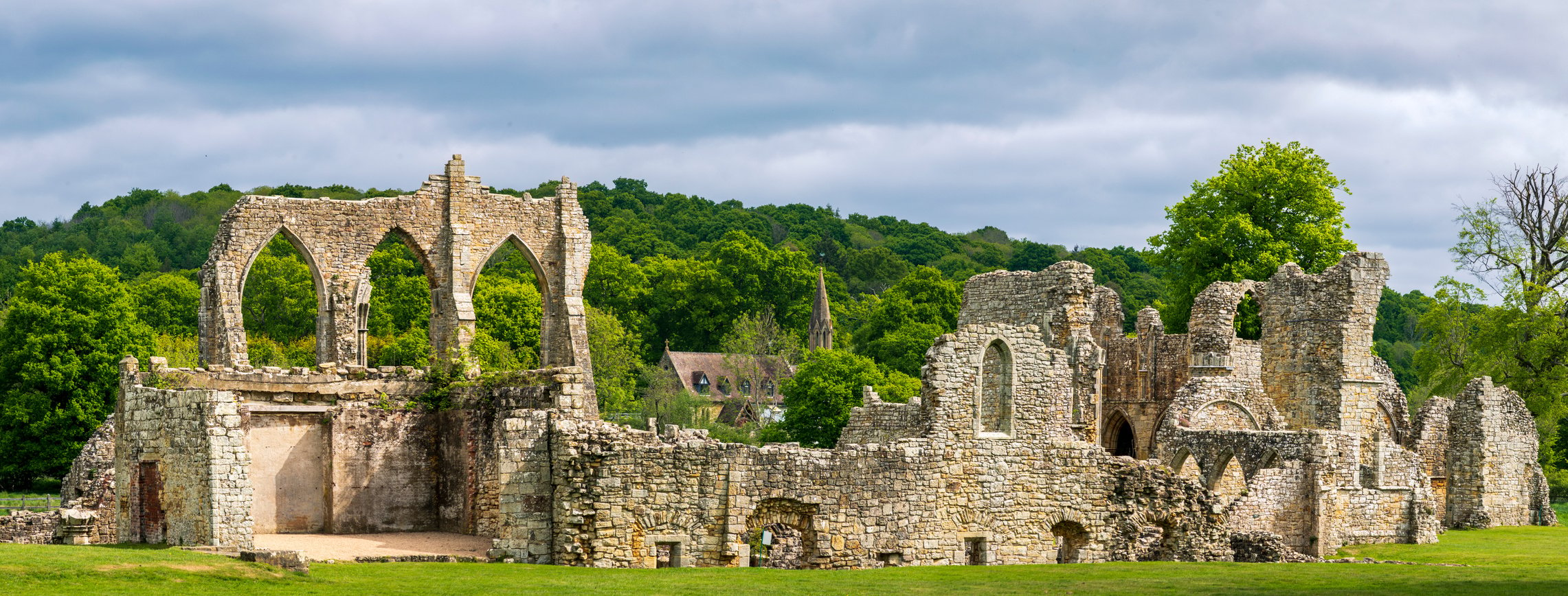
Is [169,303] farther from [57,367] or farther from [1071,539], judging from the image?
[1071,539]

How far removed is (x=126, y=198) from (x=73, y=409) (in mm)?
56572

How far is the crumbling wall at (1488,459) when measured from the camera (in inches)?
1555

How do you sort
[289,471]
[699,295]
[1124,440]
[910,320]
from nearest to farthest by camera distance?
1. [289,471]
2. [1124,440]
3. [910,320]
4. [699,295]

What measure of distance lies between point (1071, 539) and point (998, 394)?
2904mm

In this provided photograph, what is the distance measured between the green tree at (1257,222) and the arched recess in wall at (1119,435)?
5.66 m

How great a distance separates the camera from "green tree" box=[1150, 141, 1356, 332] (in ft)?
143

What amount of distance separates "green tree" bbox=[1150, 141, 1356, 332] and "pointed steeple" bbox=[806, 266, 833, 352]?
131 ft

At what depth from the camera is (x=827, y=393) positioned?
2256 inches

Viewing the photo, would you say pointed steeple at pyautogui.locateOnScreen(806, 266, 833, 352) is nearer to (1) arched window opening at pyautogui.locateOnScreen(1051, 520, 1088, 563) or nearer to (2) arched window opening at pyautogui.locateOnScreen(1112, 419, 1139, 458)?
(2) arched window opening at pyautogui.locateOnScreen(1112, 419, 1139, 458)

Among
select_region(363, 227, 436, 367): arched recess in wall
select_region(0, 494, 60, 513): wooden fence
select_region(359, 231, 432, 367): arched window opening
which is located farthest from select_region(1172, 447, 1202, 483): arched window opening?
select_region(359, 231, 432, 367): arched window opening

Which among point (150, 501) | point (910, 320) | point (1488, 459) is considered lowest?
point (150, 501)

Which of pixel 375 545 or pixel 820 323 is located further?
pixel 820 323

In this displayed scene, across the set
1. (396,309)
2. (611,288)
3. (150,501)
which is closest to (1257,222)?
(150,501)

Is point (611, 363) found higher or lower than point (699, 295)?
lower
